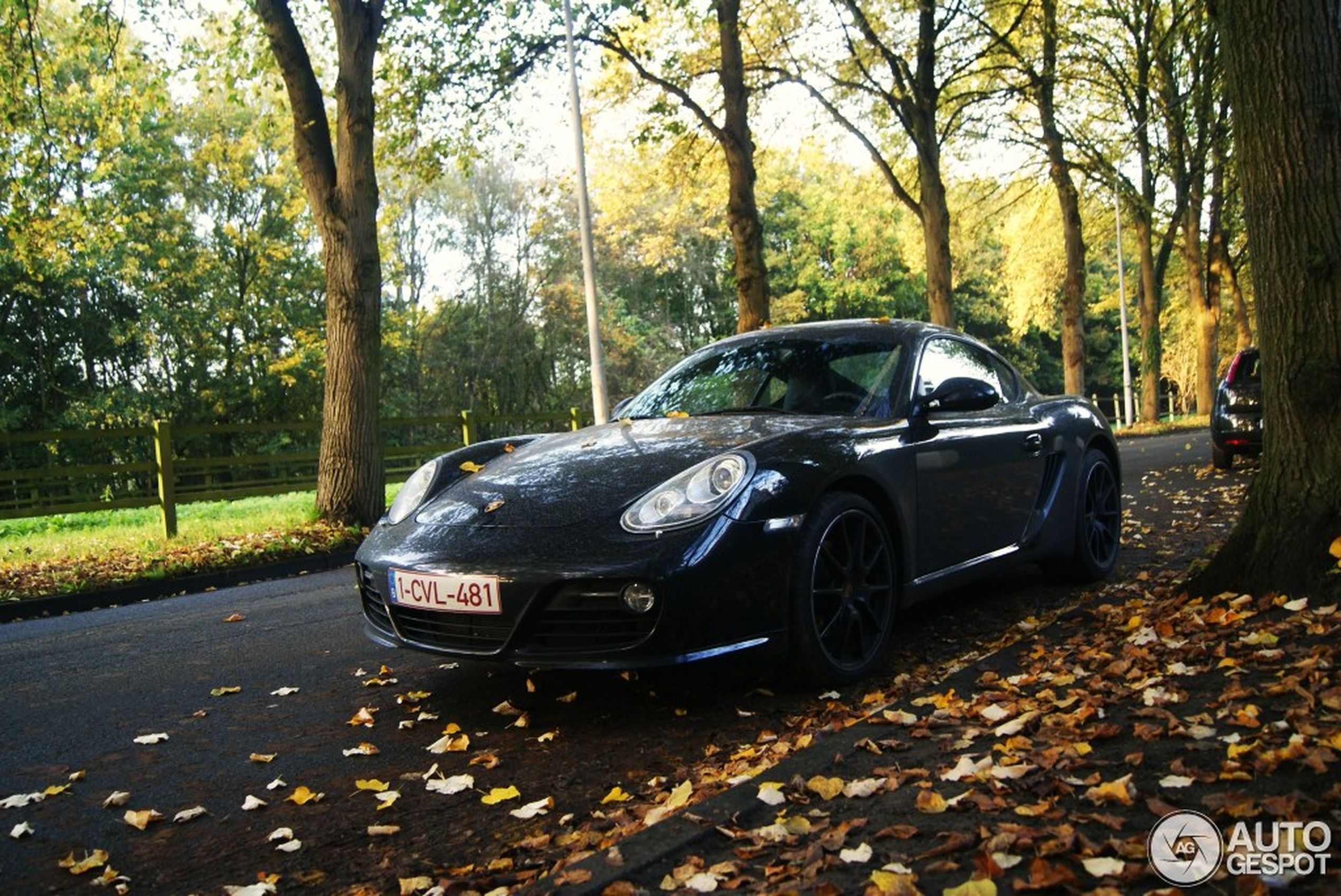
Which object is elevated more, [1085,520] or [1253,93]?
[1253,93]

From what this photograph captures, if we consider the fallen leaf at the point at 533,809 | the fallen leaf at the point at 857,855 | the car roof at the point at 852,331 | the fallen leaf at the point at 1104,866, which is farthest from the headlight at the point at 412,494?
the fallen leaf at the point at 1104,866

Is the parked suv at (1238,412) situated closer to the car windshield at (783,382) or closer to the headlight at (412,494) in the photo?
the car windshield at (783,382)

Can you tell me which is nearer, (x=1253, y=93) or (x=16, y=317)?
(x=1253, y=93)

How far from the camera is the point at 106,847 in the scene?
9.81 ft

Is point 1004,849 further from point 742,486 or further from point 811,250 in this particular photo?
point 811,250

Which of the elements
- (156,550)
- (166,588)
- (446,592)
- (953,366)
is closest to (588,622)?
(446,592)

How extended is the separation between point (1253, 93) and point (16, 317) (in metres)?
32.1

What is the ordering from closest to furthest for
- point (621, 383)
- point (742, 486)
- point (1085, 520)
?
point (742, 486) < point (1085, 520) < point (621, 383)

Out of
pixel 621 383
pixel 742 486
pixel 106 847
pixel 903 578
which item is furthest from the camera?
pixel 621 383

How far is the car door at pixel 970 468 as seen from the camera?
15.3 ft

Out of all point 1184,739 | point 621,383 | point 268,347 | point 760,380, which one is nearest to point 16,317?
point 268,347

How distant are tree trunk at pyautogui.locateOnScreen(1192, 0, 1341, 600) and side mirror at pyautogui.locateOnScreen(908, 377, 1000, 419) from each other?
1.17 meters

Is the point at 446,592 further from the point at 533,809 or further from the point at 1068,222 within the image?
the point at 1068,222

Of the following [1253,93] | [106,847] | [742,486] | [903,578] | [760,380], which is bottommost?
[106,847]
